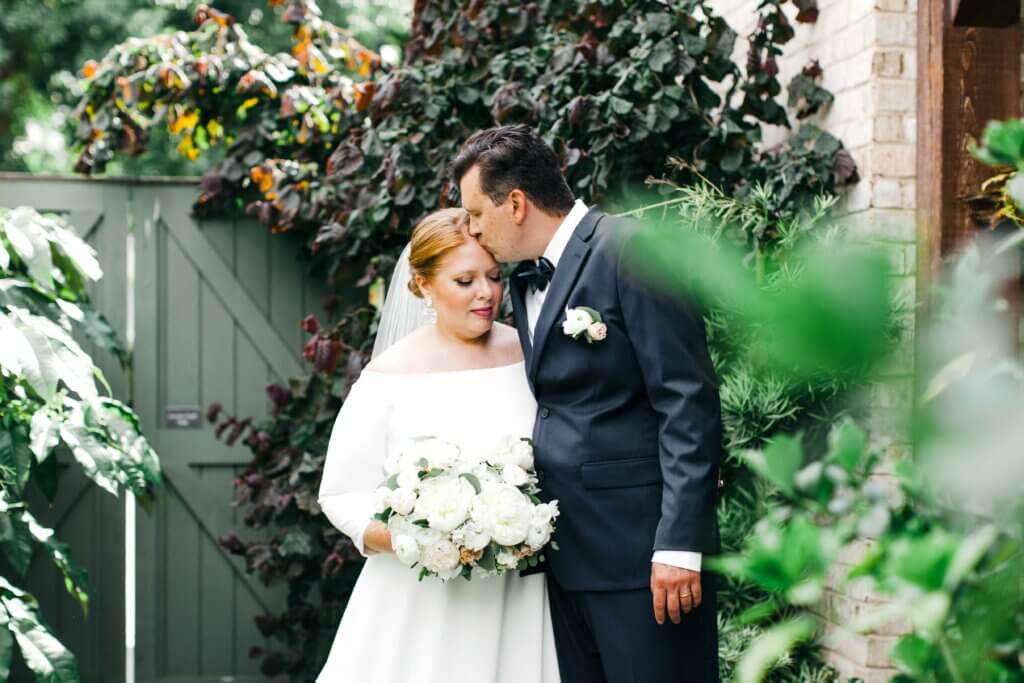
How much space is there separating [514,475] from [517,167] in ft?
2.33

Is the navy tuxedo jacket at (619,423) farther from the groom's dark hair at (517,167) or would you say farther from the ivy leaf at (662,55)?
the ivy leaf at (662,55)

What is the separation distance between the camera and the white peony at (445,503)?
231cm

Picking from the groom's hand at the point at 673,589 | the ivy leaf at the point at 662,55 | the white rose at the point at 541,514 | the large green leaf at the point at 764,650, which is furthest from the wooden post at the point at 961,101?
the large green leaf at the point at 764,650

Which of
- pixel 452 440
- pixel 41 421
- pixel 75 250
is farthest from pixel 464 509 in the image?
pixel 75 250

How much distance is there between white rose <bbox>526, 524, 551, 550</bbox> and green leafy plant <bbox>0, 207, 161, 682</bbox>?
5.03 ft

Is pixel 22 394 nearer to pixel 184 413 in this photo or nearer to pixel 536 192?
pixel 184 413

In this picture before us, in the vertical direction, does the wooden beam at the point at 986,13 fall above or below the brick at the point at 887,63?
above

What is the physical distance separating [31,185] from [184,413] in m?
1.12

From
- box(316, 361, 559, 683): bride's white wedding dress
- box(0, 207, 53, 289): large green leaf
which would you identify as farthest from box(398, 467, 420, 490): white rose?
box(0, 207, 53, 289): large green leaf

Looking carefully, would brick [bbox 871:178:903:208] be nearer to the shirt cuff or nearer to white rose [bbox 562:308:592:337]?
white rose [bbox 562:308:592:337]

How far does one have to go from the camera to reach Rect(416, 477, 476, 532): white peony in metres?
2.31

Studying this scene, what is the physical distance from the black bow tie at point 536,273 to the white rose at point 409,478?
1.71 ft

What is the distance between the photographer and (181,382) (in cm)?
464

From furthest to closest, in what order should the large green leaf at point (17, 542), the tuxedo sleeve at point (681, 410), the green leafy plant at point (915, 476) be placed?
the large green leaf at point (17, 542)
the tuxedo sleeve at point (681, 410)
the green leafy plant at point (915, 476)
